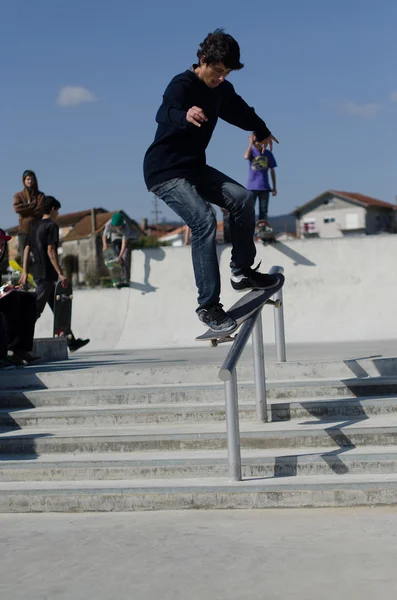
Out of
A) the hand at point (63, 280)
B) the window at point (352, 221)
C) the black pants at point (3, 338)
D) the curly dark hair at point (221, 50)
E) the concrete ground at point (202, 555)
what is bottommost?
the concrete ground at point (202, 555)

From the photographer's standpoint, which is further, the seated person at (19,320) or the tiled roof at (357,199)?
the tiled roof at (357,199)

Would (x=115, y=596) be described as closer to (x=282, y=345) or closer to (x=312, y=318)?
(x=282, y=345)

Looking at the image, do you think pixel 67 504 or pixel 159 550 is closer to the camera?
pixel 159 550

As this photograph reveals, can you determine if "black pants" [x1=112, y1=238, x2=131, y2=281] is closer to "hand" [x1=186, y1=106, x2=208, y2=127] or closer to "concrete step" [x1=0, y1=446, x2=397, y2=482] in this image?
"concrete step" [x1=0, y1=446, x2=397, y2=482]

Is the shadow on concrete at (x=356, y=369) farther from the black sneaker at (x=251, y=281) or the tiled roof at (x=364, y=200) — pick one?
the tiled roof at (x=364, y=200)

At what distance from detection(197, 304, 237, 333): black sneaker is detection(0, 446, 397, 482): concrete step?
75 cm

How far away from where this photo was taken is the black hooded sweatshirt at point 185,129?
495 cm

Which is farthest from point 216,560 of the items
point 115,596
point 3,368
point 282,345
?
point 3,368

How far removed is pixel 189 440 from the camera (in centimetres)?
512

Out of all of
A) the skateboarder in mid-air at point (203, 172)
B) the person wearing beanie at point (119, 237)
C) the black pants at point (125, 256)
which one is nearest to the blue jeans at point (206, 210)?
the skateboarder in mid-air at point (203, 172)

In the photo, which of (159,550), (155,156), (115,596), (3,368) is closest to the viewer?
(115,596)

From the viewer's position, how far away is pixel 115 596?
319 cm

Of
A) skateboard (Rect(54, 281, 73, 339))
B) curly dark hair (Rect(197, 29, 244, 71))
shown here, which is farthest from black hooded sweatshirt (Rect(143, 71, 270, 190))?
skateboard (Rect(54, 281, 73, 339))

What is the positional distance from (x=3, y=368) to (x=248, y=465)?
10.2ft
